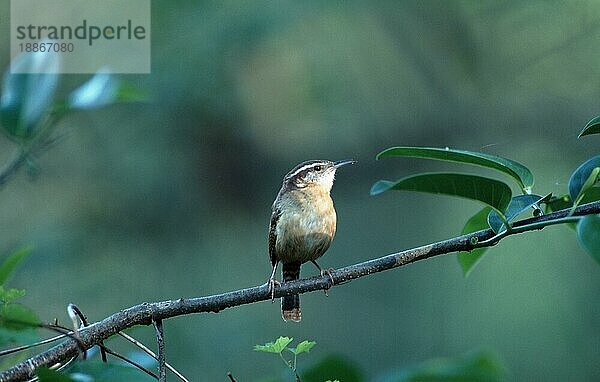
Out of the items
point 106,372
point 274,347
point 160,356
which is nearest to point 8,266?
point 160,356

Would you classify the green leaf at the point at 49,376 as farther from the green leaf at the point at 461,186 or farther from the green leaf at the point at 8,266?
the green leaf at the point at 461,186

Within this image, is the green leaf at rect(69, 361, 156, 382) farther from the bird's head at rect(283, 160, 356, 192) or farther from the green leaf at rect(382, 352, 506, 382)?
the bird's head at rect(283, 160, 356, 192)

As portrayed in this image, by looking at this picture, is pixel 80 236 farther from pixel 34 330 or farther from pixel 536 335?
pixel 34 330

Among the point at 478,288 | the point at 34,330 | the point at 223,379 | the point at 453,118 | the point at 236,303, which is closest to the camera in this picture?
the point at 34,330

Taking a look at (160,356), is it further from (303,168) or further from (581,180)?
(303,168)

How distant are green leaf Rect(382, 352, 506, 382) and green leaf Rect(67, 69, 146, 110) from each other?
1791mm

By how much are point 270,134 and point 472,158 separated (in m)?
5.08

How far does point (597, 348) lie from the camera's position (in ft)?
23.4

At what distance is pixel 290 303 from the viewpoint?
4.47m

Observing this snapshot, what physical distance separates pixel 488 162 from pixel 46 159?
5.82 m

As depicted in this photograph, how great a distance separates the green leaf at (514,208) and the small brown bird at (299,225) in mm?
2065

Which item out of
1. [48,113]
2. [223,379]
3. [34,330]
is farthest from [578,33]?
[34,330]

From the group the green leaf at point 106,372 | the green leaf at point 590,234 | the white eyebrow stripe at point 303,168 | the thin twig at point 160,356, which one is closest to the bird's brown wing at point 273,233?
the white eyebrow stripe at point 303,168

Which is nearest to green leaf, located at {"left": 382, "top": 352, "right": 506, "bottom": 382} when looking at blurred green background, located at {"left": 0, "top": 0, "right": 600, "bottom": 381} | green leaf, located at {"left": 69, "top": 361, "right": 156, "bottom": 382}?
green leaf, located at {"left": 69, "top": 361, "right": 156, "bottom": 382}
